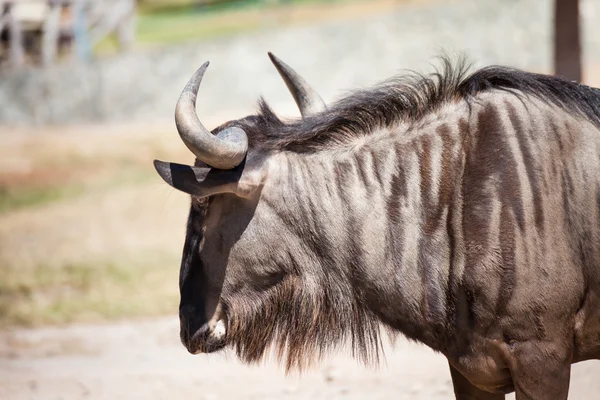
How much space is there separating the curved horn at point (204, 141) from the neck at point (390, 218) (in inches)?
11.6

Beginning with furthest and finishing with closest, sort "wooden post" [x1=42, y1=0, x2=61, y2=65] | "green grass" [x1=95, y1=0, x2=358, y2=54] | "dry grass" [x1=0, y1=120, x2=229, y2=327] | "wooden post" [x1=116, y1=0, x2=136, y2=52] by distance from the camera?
"green grass" [x1=95, y1=0, x2=358, y2=54] → "wooden post" [x1=116, y1=0, x2=136, y2=52] → "wooden post" [x1=42, y1=0, x2=61, y2=65] → "dry grass" [x1=0, y1=120, x2=229, y2=327]

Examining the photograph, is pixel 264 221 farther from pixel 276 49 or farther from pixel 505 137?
pixel 276 49

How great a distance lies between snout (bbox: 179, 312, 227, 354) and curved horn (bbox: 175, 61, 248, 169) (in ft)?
2.43

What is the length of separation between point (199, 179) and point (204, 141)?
20cm

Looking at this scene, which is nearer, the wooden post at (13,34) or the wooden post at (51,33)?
the wooden post at (13,34)

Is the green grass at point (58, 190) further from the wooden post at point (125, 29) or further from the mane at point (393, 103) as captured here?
the wooden post at point (125, 29)

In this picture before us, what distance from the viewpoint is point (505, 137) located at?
359cm

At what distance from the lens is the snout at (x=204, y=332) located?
3.81m

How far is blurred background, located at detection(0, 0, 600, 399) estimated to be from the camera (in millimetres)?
6645

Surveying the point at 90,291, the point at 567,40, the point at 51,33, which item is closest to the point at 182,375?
the point at 90,291

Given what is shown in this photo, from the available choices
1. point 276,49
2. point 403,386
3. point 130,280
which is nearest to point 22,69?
point 276,49

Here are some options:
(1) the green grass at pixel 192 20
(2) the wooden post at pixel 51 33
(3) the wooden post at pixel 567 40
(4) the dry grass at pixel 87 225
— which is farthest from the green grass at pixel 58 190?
(1) the green grass at pixel 192 20

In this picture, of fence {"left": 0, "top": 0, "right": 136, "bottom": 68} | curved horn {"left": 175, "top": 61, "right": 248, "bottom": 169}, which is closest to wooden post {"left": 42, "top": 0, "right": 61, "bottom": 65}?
fence {"left": 0, "top": 0, "right": 136, "bottom": 68}

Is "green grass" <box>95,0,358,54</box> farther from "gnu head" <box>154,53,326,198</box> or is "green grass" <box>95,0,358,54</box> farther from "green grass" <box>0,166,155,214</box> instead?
"gnu head" <box>154,53,326,198</box>
